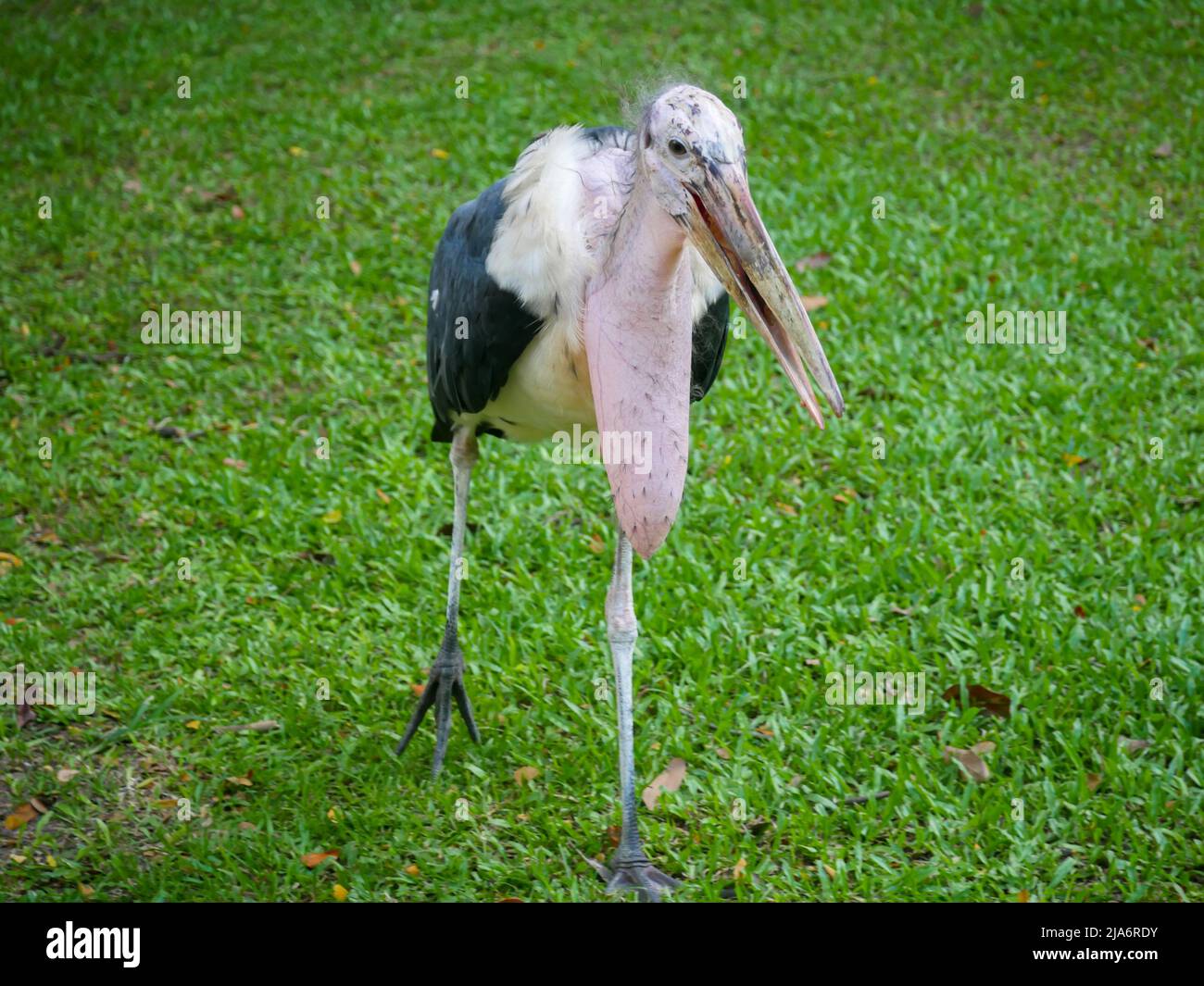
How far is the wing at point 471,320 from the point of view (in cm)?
360

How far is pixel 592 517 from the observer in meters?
5.50

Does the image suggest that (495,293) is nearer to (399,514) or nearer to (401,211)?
(399,514)

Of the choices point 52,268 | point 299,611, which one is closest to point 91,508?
point 299,611

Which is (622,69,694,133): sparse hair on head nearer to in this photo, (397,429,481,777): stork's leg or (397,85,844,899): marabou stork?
(397,85,844,899): marabou stork

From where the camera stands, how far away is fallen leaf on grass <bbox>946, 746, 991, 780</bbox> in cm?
406

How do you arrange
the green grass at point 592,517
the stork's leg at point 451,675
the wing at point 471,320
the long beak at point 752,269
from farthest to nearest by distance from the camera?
the stork's leg at point 451,675, the green grass at point 592,517, the wing at point 471,320, the long beak at point 752,269

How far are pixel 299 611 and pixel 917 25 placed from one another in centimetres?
760

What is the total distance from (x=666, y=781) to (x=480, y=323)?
1628 mm

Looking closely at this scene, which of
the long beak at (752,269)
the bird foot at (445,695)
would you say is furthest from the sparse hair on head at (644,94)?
the bird foot at (445,695)

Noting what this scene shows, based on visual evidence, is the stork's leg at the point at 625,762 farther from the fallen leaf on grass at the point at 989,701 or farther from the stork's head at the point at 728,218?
the fallen leaf on grass at the point at 989,701

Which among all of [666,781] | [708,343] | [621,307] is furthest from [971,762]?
[621,307]

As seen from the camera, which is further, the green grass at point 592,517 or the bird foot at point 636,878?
the green grass at point 592,517

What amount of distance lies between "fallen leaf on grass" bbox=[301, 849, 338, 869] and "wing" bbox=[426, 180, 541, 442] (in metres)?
1.46

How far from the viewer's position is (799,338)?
2.88 meters
